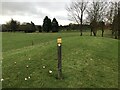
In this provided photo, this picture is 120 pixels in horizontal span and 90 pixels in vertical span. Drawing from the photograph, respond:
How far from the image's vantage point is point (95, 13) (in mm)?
54094

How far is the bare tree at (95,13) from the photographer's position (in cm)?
5284

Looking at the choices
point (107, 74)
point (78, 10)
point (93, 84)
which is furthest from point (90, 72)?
point (78, 10)

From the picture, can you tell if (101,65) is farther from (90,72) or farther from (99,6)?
(99,6)

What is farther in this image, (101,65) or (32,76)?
(101,65)

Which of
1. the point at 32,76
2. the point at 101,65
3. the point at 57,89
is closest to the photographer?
the point at 57,89

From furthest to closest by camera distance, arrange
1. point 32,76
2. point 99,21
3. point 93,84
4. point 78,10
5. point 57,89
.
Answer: point 78,10, point 99,21, point 32,76, point 93,84, point 57,89

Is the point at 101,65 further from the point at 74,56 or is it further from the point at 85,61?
the point at 74,56

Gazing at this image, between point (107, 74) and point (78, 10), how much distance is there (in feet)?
166

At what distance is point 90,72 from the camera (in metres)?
9.09

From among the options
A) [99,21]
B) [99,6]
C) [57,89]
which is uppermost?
[99,6]

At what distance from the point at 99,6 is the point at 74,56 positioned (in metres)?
46.2

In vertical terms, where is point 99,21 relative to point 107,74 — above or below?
above

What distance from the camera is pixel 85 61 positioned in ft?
36.2

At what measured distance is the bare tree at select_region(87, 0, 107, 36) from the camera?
173ft
